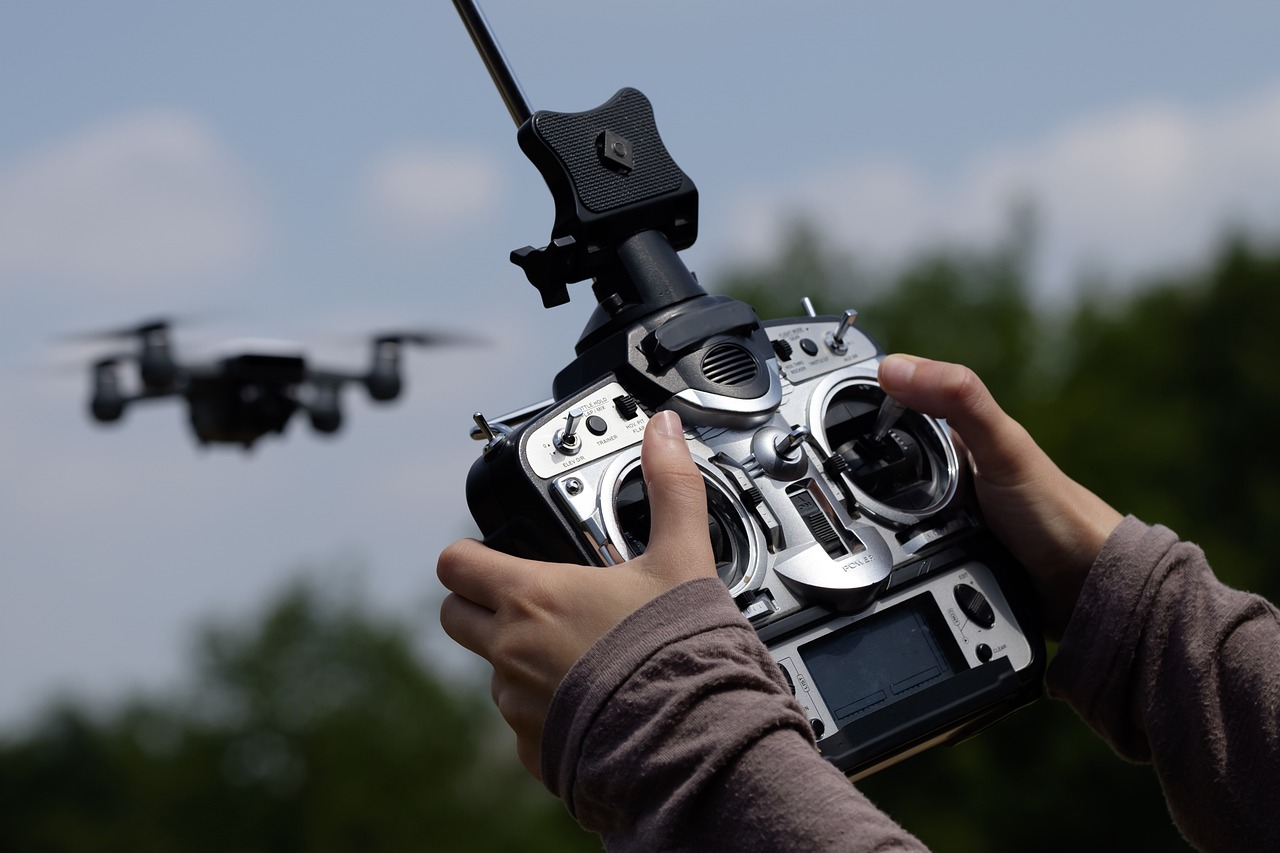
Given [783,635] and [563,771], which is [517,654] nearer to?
[563,771]

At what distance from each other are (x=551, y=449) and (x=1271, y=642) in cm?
134

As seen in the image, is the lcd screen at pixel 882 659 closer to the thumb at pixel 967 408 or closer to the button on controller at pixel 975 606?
the button on controller at pixel 975 606

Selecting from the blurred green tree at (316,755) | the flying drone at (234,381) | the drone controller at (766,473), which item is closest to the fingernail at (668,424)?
the drone controller at (766,473)

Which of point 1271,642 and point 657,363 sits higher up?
point 657,363

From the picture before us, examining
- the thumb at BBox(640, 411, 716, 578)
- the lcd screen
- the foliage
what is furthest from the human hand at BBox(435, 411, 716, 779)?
the foliage

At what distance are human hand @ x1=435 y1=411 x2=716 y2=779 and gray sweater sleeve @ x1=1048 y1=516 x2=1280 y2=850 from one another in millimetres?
894

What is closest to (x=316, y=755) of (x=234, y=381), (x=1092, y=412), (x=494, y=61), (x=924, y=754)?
(x=924, y=754)

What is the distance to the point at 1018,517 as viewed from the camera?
2.84 meters

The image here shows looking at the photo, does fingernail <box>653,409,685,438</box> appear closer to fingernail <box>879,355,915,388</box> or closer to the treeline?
fingernail <box>879,355,915,388</box>

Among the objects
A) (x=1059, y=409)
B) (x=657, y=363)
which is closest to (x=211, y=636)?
(x=1059, y=409)

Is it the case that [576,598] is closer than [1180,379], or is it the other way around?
[576,598]

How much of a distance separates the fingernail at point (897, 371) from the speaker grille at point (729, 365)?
261 millimetres

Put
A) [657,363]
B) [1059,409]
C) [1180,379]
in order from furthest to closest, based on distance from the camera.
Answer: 1. [1180,379]
2. [1059,409]
3. [657,363]

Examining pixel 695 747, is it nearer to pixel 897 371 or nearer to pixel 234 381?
pixel 897 371
